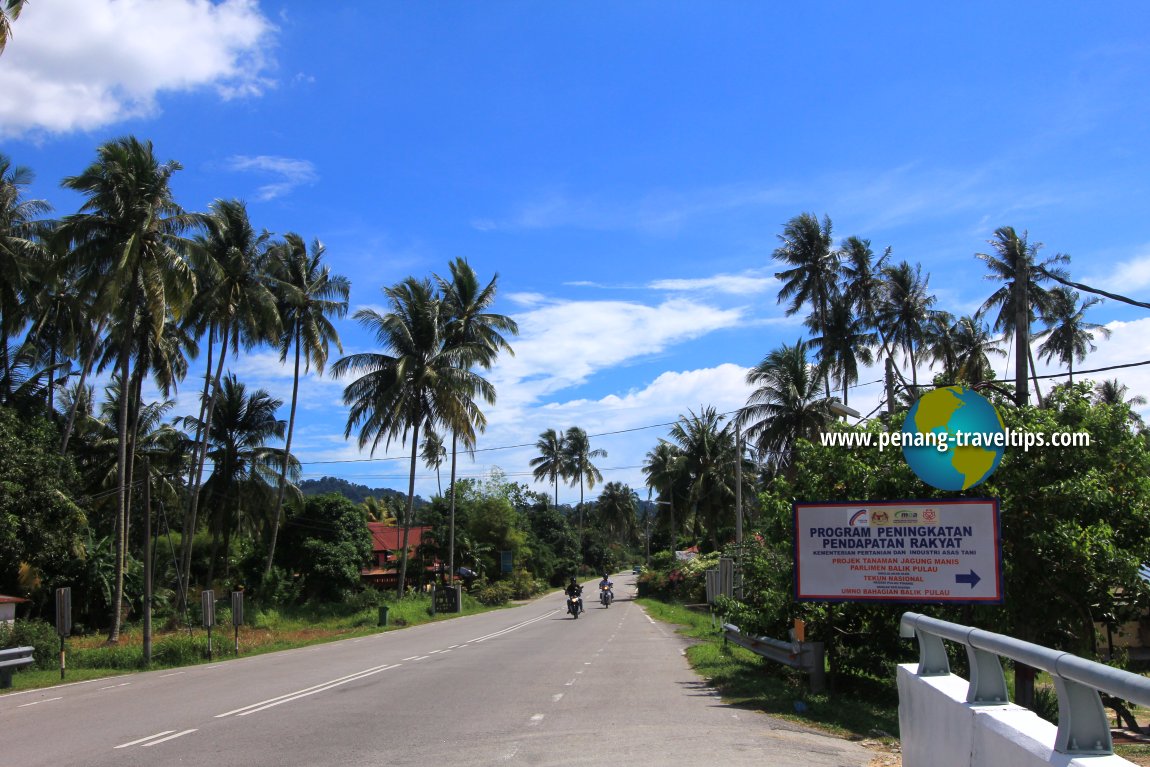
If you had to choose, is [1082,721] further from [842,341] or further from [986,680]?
[842,341]

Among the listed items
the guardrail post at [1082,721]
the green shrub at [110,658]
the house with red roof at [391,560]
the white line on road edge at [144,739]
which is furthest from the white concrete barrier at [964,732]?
the house with red roof at [391,560]

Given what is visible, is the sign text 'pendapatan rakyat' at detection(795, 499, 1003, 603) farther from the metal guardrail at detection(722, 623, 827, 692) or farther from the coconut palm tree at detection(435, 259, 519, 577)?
the coconut palm tree at detection(435, 259, 519, 577)

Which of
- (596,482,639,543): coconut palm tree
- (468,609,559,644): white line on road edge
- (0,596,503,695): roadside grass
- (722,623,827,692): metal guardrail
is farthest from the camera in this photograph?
(596,482,639,543): coconut palm tree

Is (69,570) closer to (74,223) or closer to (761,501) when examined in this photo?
(74,223)

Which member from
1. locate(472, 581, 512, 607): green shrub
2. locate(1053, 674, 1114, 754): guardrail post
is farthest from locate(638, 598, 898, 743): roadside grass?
locate(472, 581, 512, 607): green shrub

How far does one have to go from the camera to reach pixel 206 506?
43.8 m

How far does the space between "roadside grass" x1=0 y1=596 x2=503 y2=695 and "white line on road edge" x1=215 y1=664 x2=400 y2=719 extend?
→ 22.9ft

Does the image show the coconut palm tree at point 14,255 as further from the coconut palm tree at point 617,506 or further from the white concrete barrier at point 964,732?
the coconut palm tree at point 617,506

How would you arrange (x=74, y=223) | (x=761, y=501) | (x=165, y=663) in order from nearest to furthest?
(x=761, y=501), (x=165, y=663), (x=74, y=223)

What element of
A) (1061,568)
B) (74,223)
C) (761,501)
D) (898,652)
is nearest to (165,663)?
(74,223)

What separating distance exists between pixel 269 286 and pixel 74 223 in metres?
10.7

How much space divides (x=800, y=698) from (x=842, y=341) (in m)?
31.2

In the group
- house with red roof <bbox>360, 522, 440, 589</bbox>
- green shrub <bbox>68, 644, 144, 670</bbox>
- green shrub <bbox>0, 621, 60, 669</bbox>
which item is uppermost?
green shrub <bbox>0, 621, 60, 669</bbox>

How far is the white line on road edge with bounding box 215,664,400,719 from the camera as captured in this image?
1138 centimetres
